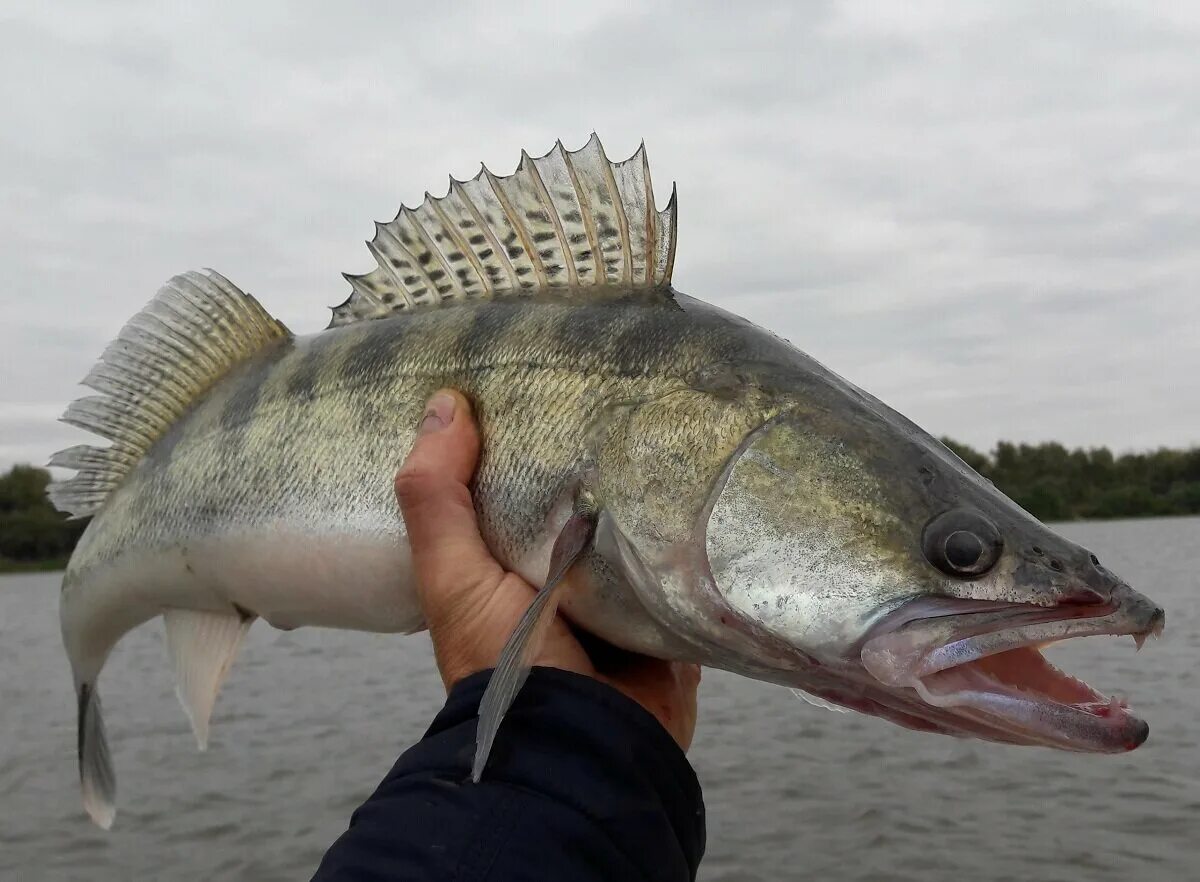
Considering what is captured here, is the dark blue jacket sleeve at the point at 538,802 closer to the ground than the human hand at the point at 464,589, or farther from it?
closer to the ground

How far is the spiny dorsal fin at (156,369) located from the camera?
396 cm

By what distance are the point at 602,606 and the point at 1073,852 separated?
859 cm

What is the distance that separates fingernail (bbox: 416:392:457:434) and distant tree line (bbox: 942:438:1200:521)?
2524 inches

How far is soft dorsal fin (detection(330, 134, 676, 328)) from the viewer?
308cm

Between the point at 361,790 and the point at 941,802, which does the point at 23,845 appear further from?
the point at 941,802

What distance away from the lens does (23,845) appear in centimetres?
1105

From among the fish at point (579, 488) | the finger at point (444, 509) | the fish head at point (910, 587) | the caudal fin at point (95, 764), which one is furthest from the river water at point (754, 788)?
the fish head at point (910, 587)

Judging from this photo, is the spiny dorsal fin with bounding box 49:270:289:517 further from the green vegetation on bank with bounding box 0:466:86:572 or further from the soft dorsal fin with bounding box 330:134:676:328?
the green vegetation on bank with bounding box 0:466:86:572

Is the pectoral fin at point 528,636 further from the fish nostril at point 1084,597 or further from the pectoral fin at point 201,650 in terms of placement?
the pectoral fin at point 201,650

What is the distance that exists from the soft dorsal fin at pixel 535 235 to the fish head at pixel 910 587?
91cm

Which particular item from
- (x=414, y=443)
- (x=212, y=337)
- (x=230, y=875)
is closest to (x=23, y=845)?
(x=230, y=875)

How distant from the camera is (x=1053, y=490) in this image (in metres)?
64.1

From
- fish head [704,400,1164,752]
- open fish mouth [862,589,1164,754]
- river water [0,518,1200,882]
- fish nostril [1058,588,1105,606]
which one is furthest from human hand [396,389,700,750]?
river water [0,518,1200,882]

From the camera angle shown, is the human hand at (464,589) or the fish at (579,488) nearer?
the fish at (579,488)
